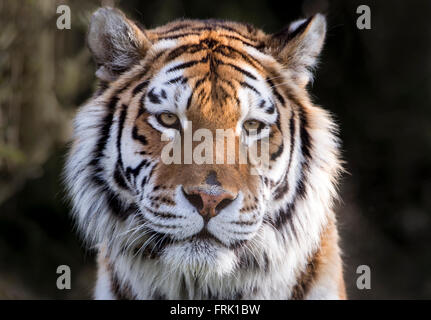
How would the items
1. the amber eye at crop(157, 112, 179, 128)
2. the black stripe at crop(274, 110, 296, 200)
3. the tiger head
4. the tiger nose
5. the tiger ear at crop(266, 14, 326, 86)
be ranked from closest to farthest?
the tiger nose → the tiger head → the amber eye at crop(157, 112, 179, 128) → the black stripe at crop(274, 110, 296, 200) → the tiger ear at crop(266, 14, 326, 86)

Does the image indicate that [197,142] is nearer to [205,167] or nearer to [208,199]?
[205,167]

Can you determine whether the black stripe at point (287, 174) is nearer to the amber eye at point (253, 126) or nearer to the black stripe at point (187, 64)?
the amber eye at point (253, 126)

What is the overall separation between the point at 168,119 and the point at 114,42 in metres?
0.49

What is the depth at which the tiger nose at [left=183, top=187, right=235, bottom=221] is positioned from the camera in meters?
2.38

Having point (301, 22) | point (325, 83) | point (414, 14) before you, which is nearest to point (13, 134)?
point (325, 83)

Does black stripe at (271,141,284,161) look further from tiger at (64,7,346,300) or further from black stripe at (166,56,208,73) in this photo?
black stripe at (166,56,208,73)

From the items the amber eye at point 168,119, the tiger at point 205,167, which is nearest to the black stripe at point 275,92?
the tiger at point 205,167

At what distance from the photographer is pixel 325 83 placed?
6363mm

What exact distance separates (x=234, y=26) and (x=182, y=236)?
1184 millimetres

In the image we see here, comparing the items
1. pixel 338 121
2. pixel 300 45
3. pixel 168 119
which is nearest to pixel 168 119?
pixel 168 119

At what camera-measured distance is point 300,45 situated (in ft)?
9.50

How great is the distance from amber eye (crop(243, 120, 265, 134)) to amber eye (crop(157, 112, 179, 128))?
0.29 m

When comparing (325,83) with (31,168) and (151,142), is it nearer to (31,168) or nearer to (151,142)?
(31,168)

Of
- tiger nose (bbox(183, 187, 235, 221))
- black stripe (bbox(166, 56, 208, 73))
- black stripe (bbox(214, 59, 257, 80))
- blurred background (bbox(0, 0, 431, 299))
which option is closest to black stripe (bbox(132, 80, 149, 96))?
black stripe (bbox(166, 56, 208, 73))
